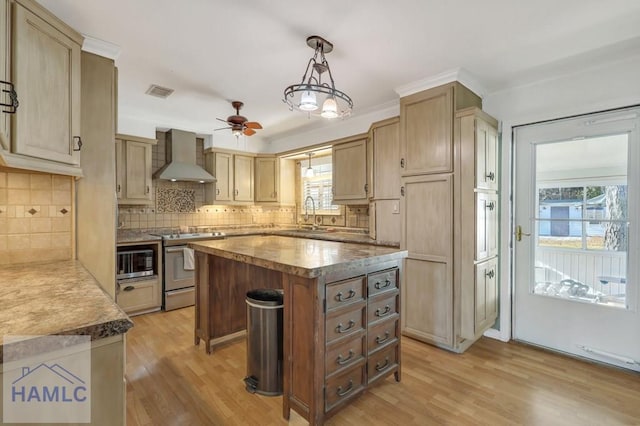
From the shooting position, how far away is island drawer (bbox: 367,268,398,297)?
77.3 inches

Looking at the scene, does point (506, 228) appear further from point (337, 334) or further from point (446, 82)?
point (337, 334)

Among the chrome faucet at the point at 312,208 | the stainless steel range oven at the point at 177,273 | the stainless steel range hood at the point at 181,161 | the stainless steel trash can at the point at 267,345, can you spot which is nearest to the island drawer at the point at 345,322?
the stainless steel trash can at the point at 267,345

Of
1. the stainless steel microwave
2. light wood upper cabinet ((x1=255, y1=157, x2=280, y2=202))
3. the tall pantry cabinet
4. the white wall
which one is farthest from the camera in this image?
light wood upper cabinet ((x1=255, y1=157, x2=280, y2=202))

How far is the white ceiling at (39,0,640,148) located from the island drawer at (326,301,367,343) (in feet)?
6.23

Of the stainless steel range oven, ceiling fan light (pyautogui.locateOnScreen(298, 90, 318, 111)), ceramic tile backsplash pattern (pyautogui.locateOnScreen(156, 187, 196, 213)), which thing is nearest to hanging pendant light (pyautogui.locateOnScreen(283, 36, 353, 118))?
ceiling fan light (pyautogui.locateOnScreen(298, 90, 318, 111))

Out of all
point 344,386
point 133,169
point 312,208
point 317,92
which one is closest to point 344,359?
point 344,386

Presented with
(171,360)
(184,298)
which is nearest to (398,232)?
(171,360)

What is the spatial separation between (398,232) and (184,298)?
9.43 feet

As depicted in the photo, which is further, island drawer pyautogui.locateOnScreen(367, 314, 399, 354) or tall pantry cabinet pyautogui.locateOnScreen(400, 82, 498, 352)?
tall pantry cabinet pyautogui.locateOnScreen(400, 82, 498, 352)

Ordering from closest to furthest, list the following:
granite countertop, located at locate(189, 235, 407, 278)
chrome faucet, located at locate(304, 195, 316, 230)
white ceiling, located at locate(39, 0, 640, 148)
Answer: granite countertop, located at locate(189, 235, 407, 278)
white ceiling, located at locate(39, 0, 640, 148)
chrome faucet, located at locate(304, 195, 316, 230)

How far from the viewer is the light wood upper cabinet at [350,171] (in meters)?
3.72

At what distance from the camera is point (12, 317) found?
0.91 metres

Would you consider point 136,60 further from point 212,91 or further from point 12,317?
point 12,317

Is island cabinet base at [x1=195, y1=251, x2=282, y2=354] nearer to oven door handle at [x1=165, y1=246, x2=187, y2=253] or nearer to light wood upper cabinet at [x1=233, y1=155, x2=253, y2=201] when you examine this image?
oven door handle at [x1=165, y1=246, x2=187, y2=253]
